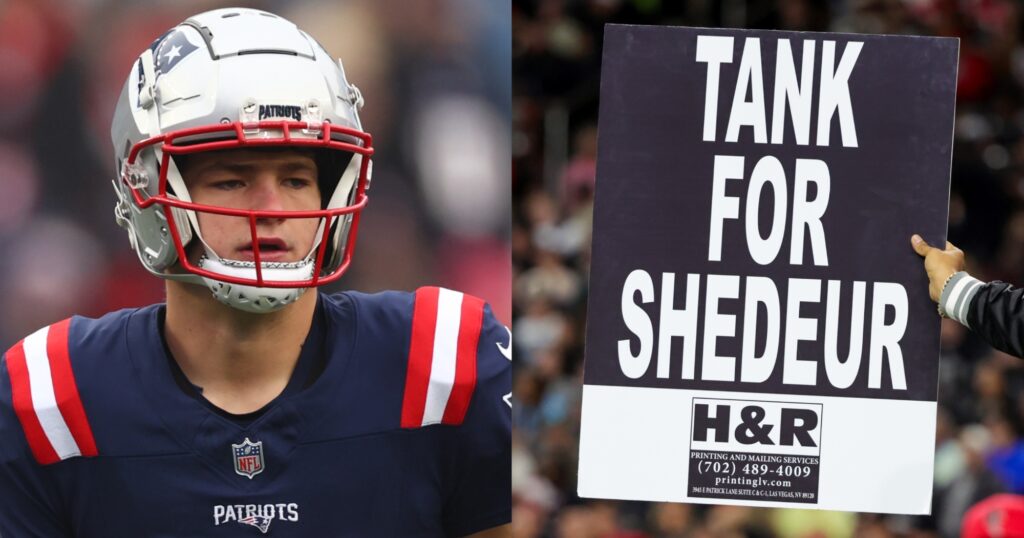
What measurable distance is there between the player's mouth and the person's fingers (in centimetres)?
131

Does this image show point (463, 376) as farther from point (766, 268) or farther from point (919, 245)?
point (919, 245)

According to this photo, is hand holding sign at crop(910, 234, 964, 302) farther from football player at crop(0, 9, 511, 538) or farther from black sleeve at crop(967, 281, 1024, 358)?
football player at crop(0, 9, 511, 538)

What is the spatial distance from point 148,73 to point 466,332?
816mm

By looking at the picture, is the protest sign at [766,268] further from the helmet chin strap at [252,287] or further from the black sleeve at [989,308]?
the helmet chin strap at [252,287]

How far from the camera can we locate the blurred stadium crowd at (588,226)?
17.1 feet

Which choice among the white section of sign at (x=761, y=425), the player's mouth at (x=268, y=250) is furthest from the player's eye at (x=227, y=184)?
the white section of sign at (x=761, y=425)

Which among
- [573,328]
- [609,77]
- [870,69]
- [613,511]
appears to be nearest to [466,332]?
[609,77]

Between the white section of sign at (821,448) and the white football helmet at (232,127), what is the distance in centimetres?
70

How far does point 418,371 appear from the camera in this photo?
2.74m

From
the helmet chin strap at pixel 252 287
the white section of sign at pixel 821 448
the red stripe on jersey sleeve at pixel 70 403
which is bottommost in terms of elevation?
the white section of sign at pixel 821 448

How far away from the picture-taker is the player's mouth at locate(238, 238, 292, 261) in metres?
2.54

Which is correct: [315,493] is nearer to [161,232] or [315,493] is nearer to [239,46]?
[161,232]

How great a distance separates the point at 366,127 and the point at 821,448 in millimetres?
1194

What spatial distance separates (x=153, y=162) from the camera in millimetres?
2564
